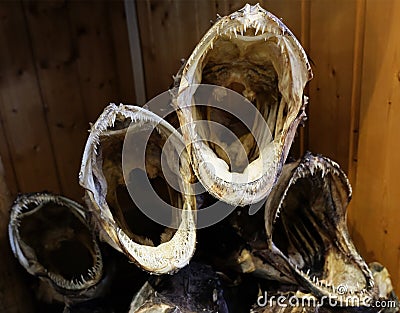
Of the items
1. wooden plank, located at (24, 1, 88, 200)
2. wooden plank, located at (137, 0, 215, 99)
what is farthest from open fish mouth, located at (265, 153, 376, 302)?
wooden plank, located at (24, 1, 88, 200)

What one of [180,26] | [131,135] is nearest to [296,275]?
[131,135]

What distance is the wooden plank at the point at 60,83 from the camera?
1446 millimetres

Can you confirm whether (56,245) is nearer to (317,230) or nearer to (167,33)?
(317,230)

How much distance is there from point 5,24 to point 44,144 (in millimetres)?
409

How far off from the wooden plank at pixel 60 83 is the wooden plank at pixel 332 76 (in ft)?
2.86

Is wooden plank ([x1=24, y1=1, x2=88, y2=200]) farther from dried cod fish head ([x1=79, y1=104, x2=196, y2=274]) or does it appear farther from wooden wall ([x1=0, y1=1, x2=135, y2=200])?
dried cod fish head ([x1=79, y1=104, x2=196, y2=274])

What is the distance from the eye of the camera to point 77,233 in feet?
3.71

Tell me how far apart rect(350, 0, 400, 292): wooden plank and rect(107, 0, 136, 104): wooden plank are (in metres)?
0.98

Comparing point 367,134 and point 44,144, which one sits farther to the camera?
point 44,144

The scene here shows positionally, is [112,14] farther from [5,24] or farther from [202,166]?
[202,166]

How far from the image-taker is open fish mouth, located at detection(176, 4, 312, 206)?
27.4 inches

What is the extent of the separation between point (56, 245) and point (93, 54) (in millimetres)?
768

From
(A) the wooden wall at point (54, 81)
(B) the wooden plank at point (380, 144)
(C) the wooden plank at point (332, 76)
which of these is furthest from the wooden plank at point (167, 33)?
(B) the wooden plank at point (380, 144)

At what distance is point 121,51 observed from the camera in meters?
1.68
